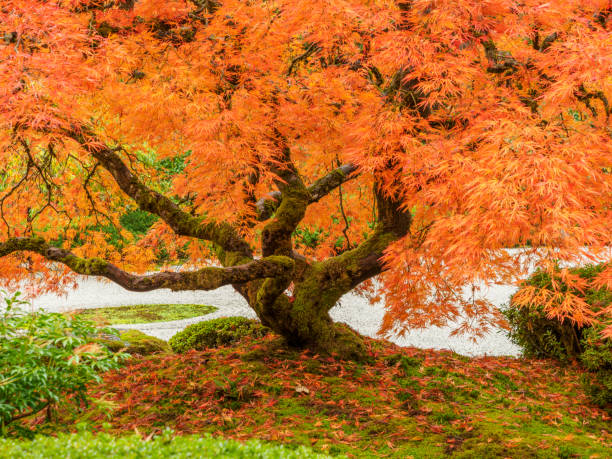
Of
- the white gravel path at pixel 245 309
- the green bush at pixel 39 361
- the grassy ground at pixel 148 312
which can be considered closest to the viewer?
the green bush at pixel 39 361

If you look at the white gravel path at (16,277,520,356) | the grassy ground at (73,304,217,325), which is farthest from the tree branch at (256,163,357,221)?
the grassy ground at (73,304,217,325)

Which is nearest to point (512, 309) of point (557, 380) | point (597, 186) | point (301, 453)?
point (557, 380)

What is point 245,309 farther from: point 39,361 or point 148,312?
point 39,361

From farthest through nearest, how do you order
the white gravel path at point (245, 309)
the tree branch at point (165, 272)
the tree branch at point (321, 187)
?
→ the white gravel path at point (245, 309) < the tree branch at point (321, 187) < the tree branch at point (165, 272)

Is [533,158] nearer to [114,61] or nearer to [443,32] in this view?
[443,32]

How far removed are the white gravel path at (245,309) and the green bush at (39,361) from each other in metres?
4.89

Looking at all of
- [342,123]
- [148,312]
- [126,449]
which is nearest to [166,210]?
[342,123]

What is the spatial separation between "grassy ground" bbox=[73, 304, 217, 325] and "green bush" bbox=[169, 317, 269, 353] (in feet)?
11.3

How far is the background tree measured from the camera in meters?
2.57

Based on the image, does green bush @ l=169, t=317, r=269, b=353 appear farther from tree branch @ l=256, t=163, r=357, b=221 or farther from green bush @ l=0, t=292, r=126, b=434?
green bush @ l=0, t=292, r=126, b=434

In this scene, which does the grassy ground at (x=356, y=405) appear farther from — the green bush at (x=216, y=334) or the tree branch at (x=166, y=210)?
the tree branch at (x=166, y=210)

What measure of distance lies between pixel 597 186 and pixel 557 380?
115 inches

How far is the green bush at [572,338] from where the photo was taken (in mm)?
4141

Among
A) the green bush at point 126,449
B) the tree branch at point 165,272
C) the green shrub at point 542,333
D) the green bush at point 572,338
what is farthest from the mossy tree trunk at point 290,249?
the green bush at point 126,449
